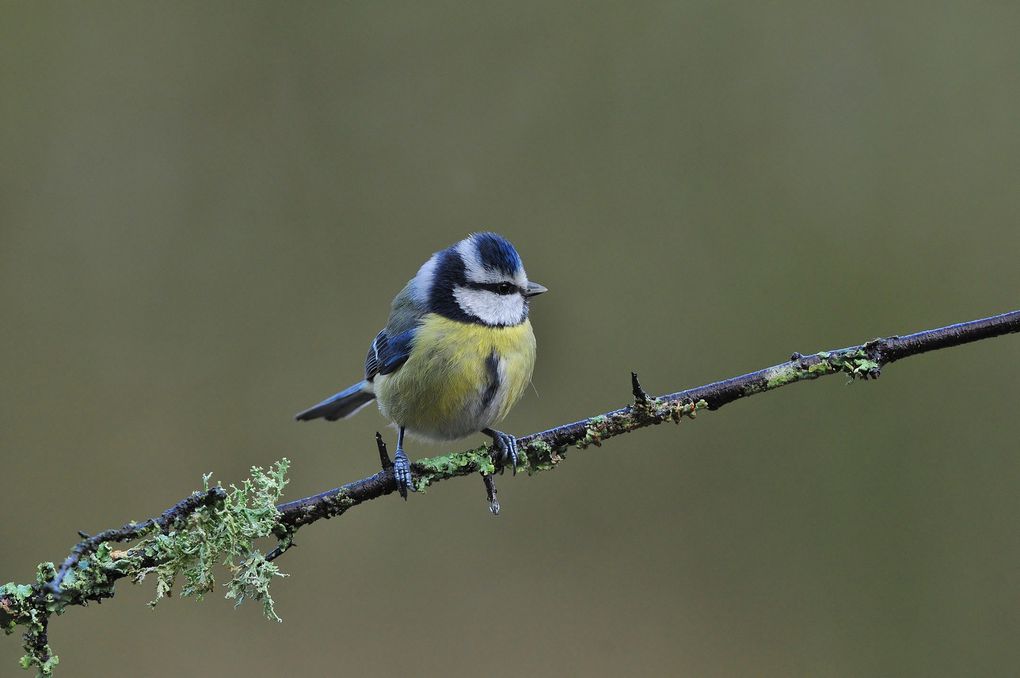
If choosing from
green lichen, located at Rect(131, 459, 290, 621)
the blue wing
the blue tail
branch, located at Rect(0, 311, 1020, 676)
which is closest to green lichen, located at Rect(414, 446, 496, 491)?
branch, located at Rect(0, 311, 1020, 676)

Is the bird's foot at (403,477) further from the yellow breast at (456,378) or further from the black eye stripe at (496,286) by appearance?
the black eye stripe at (496,286)

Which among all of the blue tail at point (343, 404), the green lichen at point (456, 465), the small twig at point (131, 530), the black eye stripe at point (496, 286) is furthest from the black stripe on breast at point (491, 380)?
the small twig at point (131, 530)

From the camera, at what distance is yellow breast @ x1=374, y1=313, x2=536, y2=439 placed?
1.33m

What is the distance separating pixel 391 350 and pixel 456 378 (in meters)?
0.13

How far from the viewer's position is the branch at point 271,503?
0.85 m

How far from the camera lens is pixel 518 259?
4.48 feet

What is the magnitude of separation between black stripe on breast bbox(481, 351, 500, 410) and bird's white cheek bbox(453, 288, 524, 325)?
0.21 ft

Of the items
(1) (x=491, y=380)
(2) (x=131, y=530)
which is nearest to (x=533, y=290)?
(1) (x=491, y=380)

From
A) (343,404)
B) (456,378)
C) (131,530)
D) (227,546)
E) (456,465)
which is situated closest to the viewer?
(131,530)

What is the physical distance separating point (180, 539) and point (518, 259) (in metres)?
0.66

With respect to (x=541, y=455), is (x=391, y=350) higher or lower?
higher

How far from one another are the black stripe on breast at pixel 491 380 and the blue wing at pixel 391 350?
13cm

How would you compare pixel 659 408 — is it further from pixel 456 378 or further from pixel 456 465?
pixel 456 378

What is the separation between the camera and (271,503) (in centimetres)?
100
